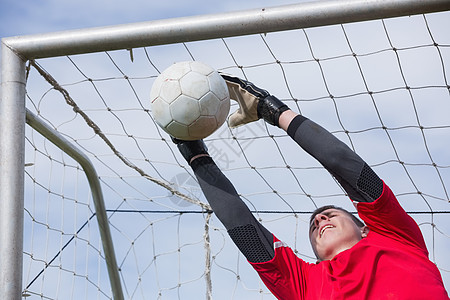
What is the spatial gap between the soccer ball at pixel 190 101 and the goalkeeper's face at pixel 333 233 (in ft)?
2.10

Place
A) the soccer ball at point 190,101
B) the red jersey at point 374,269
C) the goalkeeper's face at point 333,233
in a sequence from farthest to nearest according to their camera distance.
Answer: the goalkeeper's face at point 333,233 < the soccer ball at point 190,101 < the red jersey at point 374,269

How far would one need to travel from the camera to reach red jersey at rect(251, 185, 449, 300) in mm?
2418

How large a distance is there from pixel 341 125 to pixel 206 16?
4.91 feet

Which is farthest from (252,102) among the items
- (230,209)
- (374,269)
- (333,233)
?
(374,269)

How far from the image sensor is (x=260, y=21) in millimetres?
2652

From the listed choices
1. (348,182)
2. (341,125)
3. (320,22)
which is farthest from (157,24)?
(341,125)

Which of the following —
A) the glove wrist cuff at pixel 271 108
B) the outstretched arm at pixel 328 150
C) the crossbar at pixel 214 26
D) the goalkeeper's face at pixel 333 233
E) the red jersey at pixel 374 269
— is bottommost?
the red jersey at pixel 374 269

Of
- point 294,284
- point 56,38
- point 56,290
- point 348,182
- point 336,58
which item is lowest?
point 294,284

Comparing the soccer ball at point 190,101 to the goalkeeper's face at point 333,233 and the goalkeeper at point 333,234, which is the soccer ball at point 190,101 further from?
the goalkeeper's face at point 333,233

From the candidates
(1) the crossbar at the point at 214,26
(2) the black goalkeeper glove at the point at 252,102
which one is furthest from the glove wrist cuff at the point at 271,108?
(1) the crossbar at the point at 214,26

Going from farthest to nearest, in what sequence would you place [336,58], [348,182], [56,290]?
[56,290] < [336,58] < [348,182]

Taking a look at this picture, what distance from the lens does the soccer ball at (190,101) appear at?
2.53m

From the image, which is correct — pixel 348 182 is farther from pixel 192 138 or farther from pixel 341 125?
pixel 341 125

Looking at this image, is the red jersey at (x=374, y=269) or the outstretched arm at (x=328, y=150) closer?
the red jersey at (x=374, y=269)
